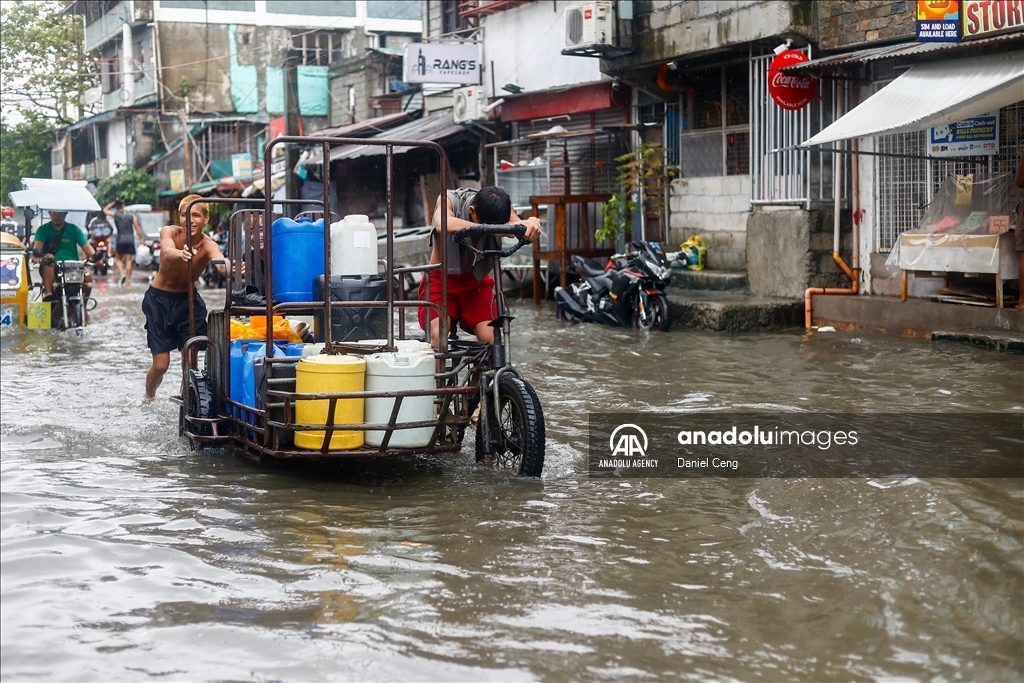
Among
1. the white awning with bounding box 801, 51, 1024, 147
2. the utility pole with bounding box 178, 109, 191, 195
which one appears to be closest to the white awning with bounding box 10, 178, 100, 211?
the white awning with bounding box 801, 51, 1024, 147

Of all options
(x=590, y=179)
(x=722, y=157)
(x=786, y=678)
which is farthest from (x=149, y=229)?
(x=786, y=678)

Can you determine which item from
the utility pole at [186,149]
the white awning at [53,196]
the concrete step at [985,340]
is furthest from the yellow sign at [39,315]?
the utility pole at [186,149]

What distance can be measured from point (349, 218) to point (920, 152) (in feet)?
26.3

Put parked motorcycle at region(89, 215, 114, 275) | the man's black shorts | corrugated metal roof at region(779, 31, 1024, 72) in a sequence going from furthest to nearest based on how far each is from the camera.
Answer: parked motorcycle at region(89, 215, 114, 275), corrugated metal roof at region(779, 31, 1024, 72), the man's black shorts

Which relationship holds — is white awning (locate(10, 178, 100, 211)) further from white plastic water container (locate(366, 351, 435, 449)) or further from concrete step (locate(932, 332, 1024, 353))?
concrete step (locate(932, 332, 1024, 353))

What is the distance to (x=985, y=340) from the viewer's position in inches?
403

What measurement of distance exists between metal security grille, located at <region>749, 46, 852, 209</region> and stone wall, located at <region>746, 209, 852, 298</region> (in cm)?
23

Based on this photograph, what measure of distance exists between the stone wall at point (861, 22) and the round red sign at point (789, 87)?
1.31 ft

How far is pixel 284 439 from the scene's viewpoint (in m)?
5.67

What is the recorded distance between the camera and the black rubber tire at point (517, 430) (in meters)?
5.57

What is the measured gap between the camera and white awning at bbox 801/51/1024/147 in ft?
32.0

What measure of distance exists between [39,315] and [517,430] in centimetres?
1010

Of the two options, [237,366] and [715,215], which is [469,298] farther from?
[715,215]

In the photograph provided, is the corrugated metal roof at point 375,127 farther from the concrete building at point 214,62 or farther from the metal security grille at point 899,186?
the metal security grille at point 899,186
